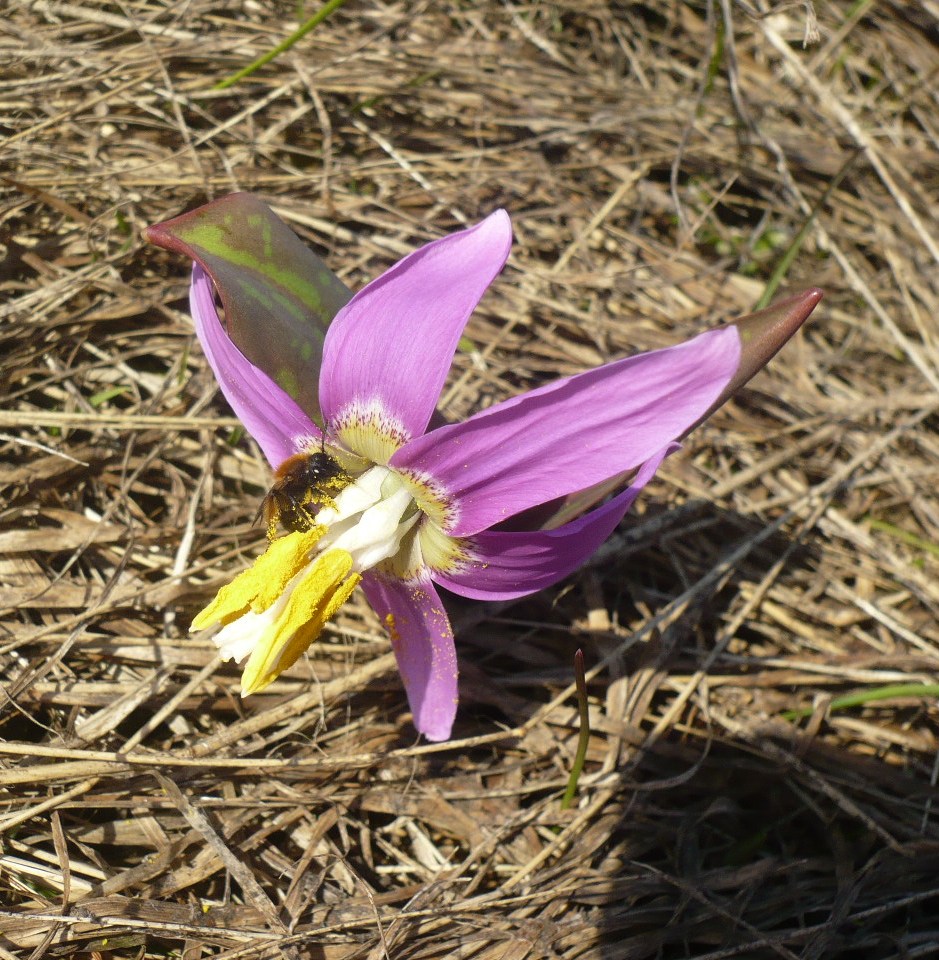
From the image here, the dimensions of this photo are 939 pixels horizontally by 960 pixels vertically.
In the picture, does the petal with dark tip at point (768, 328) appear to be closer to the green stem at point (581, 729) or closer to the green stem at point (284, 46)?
the green stem at point (581, 729)

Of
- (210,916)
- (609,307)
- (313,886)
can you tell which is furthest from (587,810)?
(609,307)

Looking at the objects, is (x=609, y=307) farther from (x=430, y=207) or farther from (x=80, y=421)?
(x=80, y=421)

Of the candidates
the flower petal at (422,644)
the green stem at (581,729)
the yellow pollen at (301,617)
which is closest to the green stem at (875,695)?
the green stem at (581,729)

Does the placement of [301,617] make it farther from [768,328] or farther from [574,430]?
[768,328]

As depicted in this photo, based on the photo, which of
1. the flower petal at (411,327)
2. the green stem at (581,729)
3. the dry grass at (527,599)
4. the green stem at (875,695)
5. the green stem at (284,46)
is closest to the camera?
the flower petal at (411,327)

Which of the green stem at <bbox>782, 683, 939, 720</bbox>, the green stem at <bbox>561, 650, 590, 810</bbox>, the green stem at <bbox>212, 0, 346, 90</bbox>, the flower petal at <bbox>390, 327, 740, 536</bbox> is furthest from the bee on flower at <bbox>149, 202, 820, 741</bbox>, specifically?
the green stem at <bbox>212, 0, 346, 90</bbox>

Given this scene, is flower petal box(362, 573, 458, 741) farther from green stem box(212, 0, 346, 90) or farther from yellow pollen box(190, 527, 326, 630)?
green stem box(212, 0, 346, 90)
